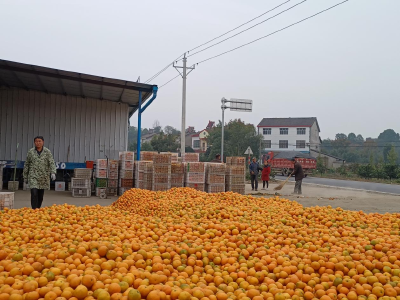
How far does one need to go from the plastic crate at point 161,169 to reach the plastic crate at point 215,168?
160cm

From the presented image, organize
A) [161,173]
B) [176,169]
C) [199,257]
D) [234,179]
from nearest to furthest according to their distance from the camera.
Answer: [199,257] → [161,173] → [176,169] → [234,179]

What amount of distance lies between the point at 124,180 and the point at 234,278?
11.2m

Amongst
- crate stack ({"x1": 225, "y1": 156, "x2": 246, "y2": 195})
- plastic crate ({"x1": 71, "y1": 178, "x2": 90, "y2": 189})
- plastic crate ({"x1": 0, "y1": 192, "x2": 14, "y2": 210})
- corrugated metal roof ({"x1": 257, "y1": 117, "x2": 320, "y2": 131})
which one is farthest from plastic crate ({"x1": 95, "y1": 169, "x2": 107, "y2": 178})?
corrugated metal roof ({"x1": 257, "y1": 117, "x2": 320, "y2": 131})

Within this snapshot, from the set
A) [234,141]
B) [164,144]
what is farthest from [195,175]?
[234,141]

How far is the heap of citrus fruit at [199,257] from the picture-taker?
3.14m

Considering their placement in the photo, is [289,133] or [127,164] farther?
[289,133]

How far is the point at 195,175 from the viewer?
42.1 feet

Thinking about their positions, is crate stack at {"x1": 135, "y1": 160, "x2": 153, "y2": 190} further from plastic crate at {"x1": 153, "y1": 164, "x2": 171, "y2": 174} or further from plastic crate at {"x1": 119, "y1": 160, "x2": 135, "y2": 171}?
plastic crate at {"x1": 119, "y1": 160, "x2": 135, "y2": 171}

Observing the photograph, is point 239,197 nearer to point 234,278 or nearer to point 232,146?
point 234,278

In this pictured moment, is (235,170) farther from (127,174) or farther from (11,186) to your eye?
(11,186)

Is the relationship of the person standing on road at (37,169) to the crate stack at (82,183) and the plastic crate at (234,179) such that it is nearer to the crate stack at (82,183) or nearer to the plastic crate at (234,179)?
the crate stack at (82,183)

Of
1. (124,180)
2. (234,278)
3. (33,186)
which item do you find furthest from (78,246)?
(124,180)

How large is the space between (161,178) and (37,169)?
5.08 m

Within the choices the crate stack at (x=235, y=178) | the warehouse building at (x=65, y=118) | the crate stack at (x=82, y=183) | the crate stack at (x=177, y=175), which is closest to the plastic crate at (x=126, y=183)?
the crate stack at (x=82, y=183)
